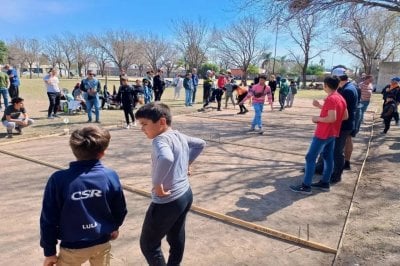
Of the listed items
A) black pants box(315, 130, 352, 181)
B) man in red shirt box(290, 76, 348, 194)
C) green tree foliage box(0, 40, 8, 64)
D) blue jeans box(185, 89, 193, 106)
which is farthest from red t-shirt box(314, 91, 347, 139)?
green tree foliage box(0, 40, 8, 64)

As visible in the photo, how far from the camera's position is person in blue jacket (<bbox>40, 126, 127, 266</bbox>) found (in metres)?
2.05

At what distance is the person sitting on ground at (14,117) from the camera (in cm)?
891

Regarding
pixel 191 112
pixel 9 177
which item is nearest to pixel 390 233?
pixel 9 177

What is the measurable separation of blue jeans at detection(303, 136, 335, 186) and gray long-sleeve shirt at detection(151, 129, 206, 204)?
2866 mm

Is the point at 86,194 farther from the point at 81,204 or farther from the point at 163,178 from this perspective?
the point at 163,178

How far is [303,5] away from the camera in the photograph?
9844 millimetres

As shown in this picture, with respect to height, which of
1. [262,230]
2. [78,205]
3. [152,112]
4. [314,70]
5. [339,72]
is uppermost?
[314,70]

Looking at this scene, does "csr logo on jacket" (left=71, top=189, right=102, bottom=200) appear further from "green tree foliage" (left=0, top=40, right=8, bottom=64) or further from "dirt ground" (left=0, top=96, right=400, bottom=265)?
"green tree foliage" (left=0, top=40, right=8, bottom=64)

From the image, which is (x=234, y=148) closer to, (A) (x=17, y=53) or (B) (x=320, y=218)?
(B) (x=320, y=218)

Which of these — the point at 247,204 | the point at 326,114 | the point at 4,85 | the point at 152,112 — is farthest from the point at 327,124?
the point at 4,85

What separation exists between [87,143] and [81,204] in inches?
14.6

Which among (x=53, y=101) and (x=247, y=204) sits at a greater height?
(x=53, y=101)

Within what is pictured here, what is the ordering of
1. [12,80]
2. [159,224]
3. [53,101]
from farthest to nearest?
[12,80] → [53,101] → [159,224]

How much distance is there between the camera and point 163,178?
2.38 meters
